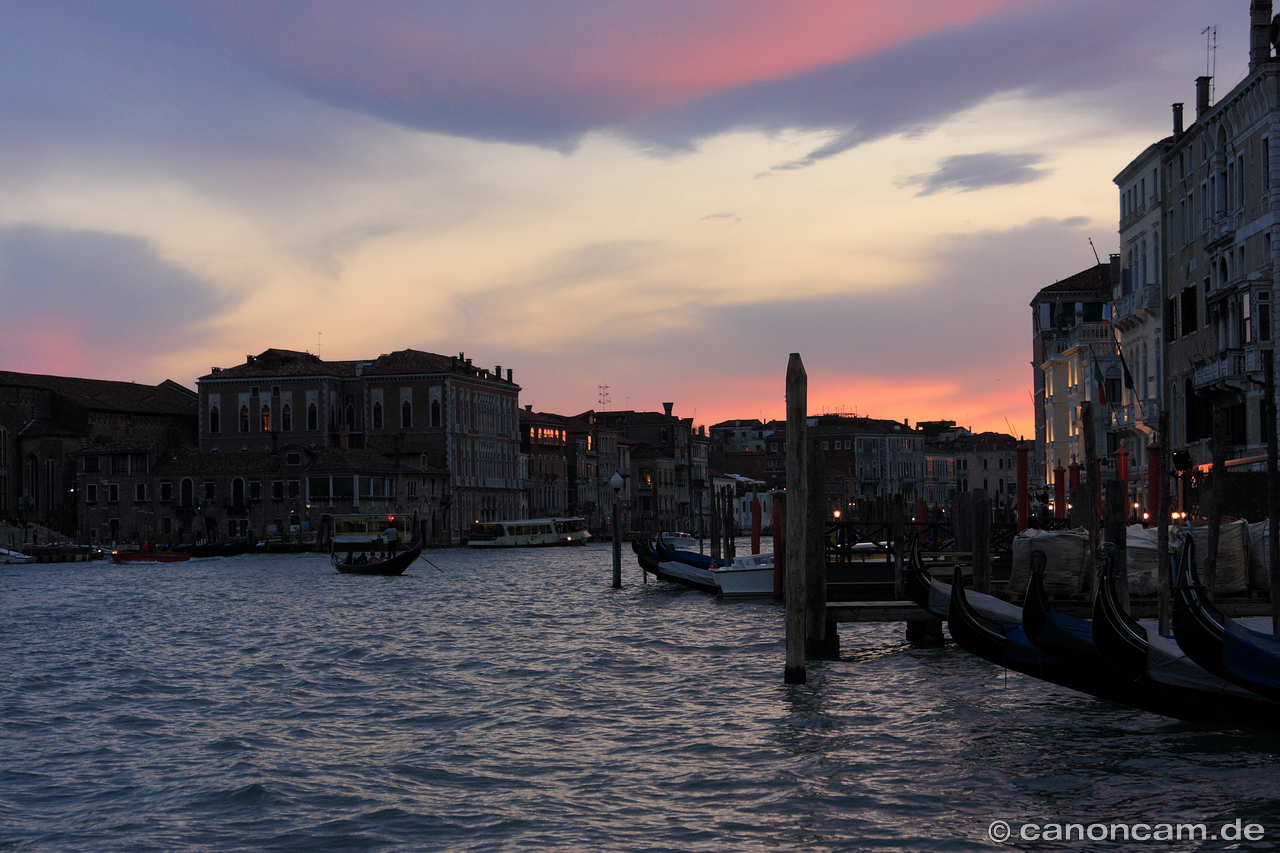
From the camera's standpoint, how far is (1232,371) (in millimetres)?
22719

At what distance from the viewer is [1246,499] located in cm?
1900

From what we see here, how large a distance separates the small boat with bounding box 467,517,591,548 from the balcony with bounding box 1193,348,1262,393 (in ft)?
154

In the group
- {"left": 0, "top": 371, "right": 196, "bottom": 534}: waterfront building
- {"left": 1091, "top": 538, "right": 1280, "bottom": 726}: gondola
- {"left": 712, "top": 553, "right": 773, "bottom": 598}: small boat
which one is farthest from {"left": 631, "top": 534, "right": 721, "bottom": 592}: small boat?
{"left": 0, "top": 371, "right": 196, "bottom": 534}: waterfront building

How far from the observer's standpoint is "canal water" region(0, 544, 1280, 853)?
7918 mm

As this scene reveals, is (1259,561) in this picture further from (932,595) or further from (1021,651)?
(1021,651)

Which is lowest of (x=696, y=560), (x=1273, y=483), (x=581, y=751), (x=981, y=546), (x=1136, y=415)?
(x=581, y=751)

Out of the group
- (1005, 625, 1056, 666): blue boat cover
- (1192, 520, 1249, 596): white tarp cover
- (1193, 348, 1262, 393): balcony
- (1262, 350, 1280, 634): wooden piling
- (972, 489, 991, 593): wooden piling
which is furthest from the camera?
(1193, 348, 1262, 393): balcony

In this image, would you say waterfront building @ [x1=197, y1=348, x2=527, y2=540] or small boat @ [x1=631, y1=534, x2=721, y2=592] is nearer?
small boat @ [x1=631, y1=534, x2=721, y2=592]

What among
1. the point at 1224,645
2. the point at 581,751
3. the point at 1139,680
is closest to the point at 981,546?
the point at 1139,680

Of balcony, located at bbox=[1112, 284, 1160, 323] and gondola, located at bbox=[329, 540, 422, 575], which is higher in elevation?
balcony, located at bbox=[1112, 284, 1160, 323]

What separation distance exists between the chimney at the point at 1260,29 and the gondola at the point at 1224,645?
1732 centimetres

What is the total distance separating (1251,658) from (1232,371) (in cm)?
1524

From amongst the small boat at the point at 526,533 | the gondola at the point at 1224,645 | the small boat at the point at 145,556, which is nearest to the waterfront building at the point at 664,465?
the small boat at the point at 526,533

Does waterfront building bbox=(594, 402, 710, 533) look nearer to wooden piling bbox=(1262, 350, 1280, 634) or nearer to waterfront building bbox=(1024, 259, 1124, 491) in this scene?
waterfront building bbox=(1024, 259, 1124, 491)
